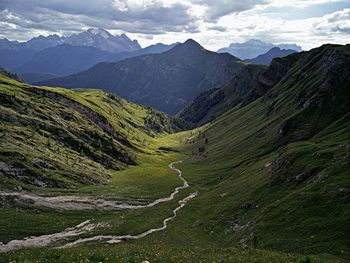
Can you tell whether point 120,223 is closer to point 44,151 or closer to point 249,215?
point 249,215

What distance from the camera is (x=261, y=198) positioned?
82250mm

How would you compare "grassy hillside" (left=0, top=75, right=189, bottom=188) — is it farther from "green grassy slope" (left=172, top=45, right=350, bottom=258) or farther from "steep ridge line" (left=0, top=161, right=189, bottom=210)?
"green grassy slope" (left=172, top=45, right=350, bottom=258)

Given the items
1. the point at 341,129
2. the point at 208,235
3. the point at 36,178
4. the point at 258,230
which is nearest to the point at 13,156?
the point at 36,178

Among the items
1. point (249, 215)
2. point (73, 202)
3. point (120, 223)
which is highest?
point (249, 215)

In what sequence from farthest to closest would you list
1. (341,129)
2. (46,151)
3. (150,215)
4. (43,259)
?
(46,151), (341,129), (150,215), (43,259)

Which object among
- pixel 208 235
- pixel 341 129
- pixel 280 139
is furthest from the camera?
pixel 280 139

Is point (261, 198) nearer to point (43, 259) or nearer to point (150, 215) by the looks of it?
point (150, 215)

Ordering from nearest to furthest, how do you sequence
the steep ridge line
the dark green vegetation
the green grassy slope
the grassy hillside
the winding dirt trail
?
1. the dark green vegetation
2. the green grassy slope
3. the winding dirt trail
4. the steep ridge line
5. the grassy hillside

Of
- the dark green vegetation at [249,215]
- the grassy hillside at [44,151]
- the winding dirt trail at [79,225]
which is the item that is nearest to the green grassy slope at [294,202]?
the dark green vegetation at [249,215]

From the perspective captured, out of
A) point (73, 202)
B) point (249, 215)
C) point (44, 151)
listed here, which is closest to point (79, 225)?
point (73, 202)

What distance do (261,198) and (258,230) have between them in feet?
71.2

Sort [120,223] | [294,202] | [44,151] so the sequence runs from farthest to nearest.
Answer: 1. [44,151]
2. [120,223]
3. [294,202]

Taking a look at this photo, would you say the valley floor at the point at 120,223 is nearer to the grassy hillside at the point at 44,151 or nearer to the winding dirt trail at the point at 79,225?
the winding dirt trail at the point at 79,225

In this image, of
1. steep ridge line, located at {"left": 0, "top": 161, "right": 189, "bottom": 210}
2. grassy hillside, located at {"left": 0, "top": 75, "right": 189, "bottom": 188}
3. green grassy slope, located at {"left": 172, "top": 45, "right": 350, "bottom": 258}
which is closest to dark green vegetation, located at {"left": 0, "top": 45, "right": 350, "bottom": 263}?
green grassy slope, located at {"left": 172, "top": 45, "right": 350, "bottom": 258}
